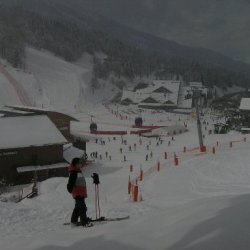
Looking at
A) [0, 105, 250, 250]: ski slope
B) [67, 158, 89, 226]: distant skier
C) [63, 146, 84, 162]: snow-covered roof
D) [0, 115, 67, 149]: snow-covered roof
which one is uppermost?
[0, 115, 67, 149]: snow-covered roof

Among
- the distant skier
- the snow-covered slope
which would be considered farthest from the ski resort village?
the snow-covered slope

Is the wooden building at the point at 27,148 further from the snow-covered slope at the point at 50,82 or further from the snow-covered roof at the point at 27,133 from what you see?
the snow-covered slope at the point at 50,82

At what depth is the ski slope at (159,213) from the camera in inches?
305

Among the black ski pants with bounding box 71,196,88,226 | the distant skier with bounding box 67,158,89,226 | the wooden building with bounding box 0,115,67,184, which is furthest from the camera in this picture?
the wooden building with bounding box 0,115,67,184

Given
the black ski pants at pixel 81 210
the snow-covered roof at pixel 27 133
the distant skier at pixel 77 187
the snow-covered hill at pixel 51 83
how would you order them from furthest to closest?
1. the snow-covered hill at pixel 51 83
2. the snow-covered roof at pixel 27 133
3. the black ski pants at pixel 81 210
4. the distant skier at pixel 77 187

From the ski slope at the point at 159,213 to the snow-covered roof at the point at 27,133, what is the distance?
640cm

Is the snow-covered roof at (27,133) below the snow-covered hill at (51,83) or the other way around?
below

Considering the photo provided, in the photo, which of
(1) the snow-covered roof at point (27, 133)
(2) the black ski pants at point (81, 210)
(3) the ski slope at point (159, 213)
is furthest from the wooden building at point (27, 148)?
(2) the black ski pants at point (81, 210)

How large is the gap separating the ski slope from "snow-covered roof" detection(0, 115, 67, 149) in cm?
640

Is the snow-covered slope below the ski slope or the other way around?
the other way around

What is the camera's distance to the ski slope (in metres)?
7.75

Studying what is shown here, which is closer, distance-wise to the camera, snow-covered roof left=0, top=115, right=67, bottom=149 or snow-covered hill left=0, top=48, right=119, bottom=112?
snow-covered roof left=0, top=115, right=67, bottom=149

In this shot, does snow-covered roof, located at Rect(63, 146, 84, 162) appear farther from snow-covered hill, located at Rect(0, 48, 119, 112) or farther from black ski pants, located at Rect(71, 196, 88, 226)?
snow-covered hill, located at Rect(0, 48, 119, 112)

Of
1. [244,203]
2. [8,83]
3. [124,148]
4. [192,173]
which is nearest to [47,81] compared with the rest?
[8,83]
